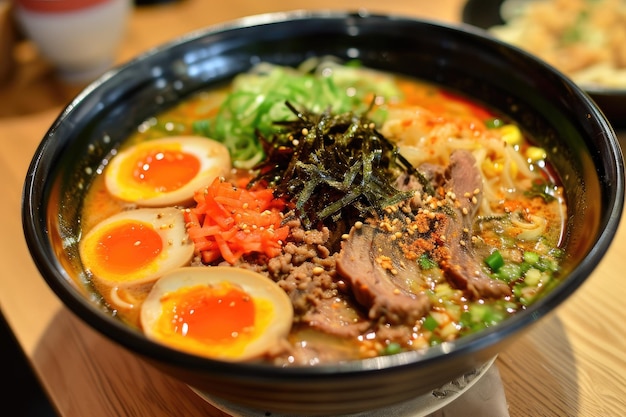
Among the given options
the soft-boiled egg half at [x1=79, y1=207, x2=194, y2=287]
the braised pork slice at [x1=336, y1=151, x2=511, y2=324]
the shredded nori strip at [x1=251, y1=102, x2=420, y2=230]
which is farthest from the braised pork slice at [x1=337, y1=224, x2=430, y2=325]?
the soft-boiled egg half at [x1=79, y1=207, x2=194, y2=287]

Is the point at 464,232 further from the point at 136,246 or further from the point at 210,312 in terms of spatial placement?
the point at 136,246

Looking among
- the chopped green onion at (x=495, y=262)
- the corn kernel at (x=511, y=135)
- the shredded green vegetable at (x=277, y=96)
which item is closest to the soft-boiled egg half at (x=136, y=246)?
the shredded green vegetable at (x=277, y=96)

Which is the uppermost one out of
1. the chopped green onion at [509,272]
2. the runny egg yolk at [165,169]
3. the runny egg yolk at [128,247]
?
the chopped green onion at [509,272]

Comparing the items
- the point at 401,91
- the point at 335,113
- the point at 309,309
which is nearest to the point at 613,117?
the point at 401,91

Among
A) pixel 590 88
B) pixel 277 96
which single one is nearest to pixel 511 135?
pixel 590 88

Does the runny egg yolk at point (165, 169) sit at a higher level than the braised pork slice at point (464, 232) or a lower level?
lower

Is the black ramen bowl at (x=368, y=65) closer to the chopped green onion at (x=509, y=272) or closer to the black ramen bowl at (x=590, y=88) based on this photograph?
the chopped green onion at (x=509, y=272)
